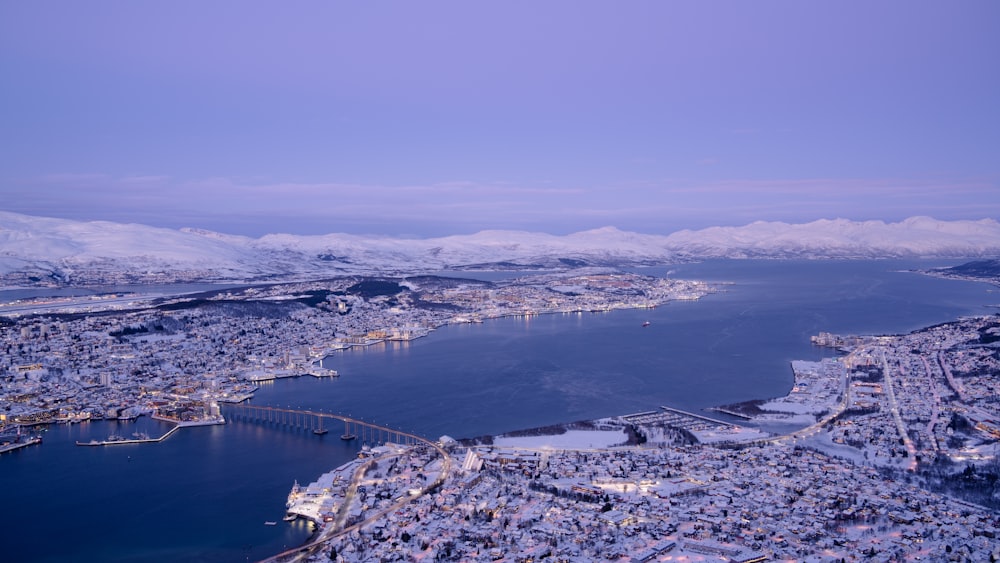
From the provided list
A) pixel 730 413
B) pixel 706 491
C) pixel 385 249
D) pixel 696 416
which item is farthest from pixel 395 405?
pixel 385 249

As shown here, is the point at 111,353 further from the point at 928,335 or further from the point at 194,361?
the point at 928,335

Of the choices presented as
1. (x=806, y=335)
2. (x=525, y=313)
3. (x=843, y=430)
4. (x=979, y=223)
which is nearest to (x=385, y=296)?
(x=525, y=313)

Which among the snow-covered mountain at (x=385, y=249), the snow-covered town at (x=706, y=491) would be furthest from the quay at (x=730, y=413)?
the snow-covered mountain at (x=385, y=249)

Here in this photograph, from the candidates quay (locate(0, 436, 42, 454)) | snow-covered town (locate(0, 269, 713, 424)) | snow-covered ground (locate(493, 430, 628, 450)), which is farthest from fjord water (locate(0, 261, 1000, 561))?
snow-covered town (locate(0, 269, 713, 424))

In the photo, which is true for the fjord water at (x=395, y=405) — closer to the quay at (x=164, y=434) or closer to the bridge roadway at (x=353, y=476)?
the quay at (x=164, y=434)

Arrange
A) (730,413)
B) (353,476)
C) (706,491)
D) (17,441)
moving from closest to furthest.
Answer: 1. (706,491)
2. (353,476)
3. (17,441)
4. (730,413)

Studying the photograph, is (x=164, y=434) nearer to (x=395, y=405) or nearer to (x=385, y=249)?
(x=395, y=405)
